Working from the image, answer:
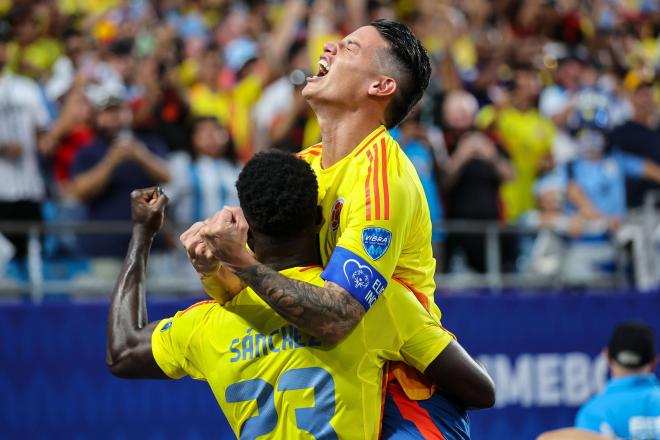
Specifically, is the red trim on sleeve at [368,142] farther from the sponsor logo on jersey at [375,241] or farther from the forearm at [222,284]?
the forearm at [222,284]

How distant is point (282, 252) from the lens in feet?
13.0

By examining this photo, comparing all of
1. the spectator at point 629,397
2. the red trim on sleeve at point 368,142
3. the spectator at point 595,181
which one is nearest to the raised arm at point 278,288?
the red trim on sleeve at point 368,142

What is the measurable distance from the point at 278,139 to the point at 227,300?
4859mm

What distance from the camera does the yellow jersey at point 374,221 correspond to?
3797mm

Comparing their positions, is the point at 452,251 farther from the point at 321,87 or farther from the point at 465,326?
the point at 321,87

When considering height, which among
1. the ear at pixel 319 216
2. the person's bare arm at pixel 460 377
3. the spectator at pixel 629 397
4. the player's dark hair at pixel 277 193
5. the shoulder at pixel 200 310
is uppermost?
the player's dark hair at pixel 277 193

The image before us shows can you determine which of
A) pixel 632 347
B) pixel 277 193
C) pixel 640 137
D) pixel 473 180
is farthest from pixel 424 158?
pixel 277 193

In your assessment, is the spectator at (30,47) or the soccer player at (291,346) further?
the spectator at (30,47)

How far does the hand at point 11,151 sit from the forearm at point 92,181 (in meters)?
0.45

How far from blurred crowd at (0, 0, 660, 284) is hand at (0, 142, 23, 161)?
0.04 feet

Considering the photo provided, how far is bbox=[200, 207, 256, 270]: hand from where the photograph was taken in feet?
11.9

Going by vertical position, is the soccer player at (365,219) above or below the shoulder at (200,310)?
above

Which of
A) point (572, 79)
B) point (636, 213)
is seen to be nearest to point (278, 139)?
point (636, 213)

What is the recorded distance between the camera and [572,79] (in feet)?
40.1
